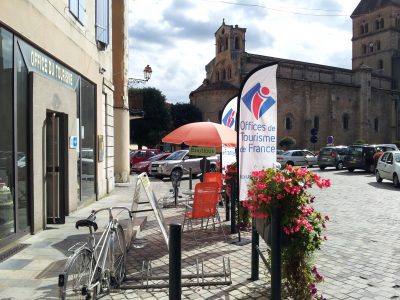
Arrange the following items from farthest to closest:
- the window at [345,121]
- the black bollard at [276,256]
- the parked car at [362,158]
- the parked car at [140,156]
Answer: the window at [345,121]
the parked car at [140,156]
the parked car at [362,158]
the black bollard at [276,256]

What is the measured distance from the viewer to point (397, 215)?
31.6ft

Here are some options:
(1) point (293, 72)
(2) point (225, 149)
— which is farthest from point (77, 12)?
(1) point (293, 72)

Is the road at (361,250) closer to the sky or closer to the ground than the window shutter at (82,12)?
closer to the ground

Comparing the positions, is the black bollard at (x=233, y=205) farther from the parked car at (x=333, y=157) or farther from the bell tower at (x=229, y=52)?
the bell tower at (x=229, y=52)

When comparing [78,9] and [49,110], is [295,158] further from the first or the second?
[49,110]

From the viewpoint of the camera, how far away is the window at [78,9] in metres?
9.43

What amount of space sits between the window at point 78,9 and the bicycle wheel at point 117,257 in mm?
6588

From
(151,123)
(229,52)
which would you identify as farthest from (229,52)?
(151,123)

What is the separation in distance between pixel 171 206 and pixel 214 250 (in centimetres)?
494

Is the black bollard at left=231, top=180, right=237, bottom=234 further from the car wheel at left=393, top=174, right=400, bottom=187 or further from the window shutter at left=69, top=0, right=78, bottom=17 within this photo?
the car wheel at left=393, top=174, right=400, bottom=187

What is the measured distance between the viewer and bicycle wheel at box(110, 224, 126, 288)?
4457 mm

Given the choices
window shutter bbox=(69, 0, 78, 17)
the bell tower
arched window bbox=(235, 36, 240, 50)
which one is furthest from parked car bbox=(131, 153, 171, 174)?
arched window bbox=(235, 36, 240, 50)

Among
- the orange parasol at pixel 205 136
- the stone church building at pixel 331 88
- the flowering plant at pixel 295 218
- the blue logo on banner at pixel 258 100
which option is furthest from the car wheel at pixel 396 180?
the stone church building at pixel 331 88

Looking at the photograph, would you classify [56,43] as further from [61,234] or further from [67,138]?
[61,234]
